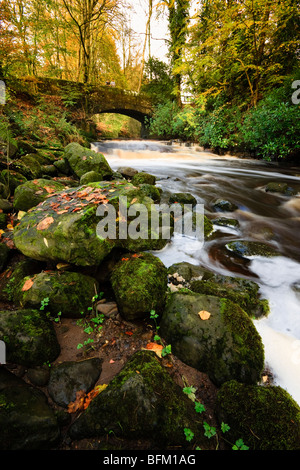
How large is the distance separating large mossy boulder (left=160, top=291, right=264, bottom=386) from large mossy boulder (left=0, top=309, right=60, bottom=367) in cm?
103

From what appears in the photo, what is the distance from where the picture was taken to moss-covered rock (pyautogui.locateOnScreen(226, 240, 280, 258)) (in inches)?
146

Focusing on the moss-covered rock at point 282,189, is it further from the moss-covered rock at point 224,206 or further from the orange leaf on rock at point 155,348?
the orange leaf on rock at point 155,348

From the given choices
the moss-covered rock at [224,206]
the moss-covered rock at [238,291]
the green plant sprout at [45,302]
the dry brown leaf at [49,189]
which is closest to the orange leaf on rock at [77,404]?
the green plant sprout at [45,302]

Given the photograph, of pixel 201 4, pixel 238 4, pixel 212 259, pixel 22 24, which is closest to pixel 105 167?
pixel 212 259

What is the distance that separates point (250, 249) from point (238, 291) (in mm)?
1325

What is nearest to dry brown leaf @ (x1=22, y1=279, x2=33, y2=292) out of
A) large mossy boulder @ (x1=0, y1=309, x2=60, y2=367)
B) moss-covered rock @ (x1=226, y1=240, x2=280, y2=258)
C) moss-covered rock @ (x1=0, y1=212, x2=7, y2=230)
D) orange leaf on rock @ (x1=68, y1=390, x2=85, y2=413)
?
large mossy boulder @ (x1=0, y1=309, x2=60, y2=367)

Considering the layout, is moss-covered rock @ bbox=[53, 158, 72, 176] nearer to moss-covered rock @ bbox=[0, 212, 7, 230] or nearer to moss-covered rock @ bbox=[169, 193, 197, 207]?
moss-covered rock @ bbox=[0, 212, 7, 230]

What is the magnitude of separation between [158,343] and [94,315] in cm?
74

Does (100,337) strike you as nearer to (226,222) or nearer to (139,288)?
(139,288)

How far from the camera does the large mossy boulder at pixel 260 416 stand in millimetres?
1308

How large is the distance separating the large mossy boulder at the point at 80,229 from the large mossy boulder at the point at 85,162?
2.74 m

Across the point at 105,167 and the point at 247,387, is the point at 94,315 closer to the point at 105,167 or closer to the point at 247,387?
the point at 247,387

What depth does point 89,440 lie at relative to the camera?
1.30m

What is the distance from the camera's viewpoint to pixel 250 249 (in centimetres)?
376
